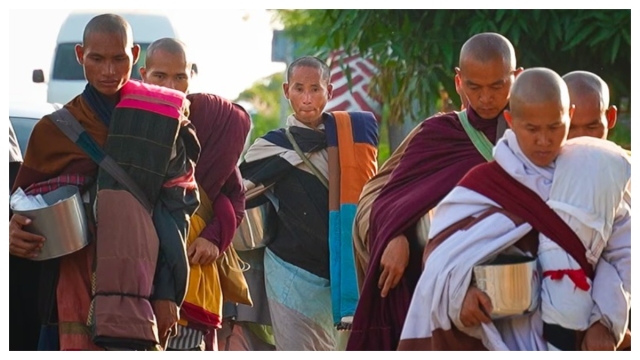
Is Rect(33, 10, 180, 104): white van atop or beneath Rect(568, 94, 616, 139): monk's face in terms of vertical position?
beneath

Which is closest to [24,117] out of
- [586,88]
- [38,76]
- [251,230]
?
[251,230]

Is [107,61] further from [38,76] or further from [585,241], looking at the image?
[38,76]

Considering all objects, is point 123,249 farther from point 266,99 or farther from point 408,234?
point 266,99

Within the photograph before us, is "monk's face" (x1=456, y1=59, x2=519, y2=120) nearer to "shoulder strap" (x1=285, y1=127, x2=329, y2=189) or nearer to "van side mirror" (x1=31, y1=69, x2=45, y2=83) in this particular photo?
"shoulder strap" (x1=285, y1=127, x2=329, y2=189)

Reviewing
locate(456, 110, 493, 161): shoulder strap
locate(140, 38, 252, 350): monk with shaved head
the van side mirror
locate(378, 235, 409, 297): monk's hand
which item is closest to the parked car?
locate(140, 38, 252, 350): monk with shaved head

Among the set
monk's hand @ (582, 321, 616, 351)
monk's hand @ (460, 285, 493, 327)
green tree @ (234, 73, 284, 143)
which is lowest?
green tree @ (234, 73, 284, 143)

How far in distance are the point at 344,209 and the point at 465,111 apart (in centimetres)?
157

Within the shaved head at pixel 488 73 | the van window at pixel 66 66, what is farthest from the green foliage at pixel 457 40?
the van window at pixel 66 66

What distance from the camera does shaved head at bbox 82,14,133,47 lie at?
647cm

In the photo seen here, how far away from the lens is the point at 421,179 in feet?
21.7

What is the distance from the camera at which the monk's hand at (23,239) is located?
618 centimetres

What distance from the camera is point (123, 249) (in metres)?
6.08

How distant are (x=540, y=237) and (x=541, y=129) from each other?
1.21ft

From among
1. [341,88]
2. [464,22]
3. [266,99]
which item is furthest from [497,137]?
[266,99]
